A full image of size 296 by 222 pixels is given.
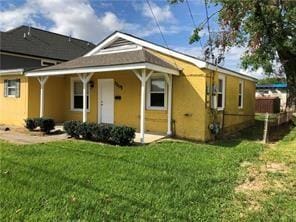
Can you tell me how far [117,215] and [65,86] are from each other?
13.3 meters

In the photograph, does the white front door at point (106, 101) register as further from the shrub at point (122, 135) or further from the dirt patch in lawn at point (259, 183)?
the dirt patch in lawn at point (259, 183)

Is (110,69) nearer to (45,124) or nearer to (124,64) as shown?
(124,64)

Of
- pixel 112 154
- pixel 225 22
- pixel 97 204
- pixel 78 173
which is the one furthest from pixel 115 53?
pixel 97 204

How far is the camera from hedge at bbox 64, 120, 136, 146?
34.0 ft

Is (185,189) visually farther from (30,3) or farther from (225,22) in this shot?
(225,22)

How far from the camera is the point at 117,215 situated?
459 cm

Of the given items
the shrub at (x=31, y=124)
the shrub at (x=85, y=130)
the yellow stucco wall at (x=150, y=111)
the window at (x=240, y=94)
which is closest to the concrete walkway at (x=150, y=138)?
the yellow stucco wall at (x=150, y=111)

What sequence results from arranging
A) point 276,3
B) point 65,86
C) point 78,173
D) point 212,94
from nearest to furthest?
1. point 78,173
2. point 212,94
3. point 276,3
4. point 65,86

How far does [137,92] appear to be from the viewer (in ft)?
46.1

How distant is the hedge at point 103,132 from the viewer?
408 inches

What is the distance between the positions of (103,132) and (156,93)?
141 inches

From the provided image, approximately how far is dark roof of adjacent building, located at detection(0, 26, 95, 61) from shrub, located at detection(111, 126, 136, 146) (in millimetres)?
13590

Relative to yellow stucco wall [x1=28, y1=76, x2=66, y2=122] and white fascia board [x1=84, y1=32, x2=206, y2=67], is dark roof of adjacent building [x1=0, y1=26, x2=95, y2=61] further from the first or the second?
white fascia board [x1=84, y1=32, x2=206, y2=67]

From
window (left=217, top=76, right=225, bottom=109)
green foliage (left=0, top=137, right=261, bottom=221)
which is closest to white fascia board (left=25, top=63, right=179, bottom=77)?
window (left=217, top=76, right=225, bottom=109)
